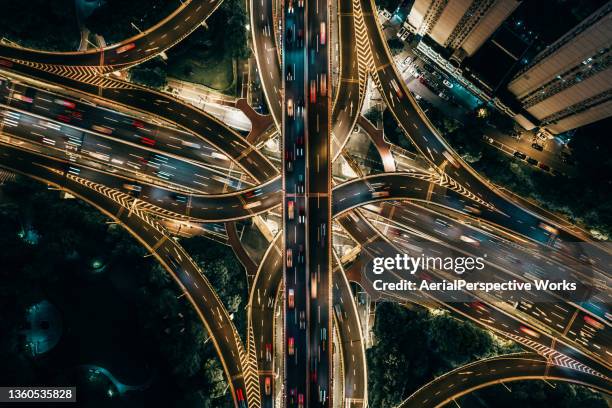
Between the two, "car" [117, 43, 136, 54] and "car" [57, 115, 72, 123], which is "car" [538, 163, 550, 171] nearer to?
"car" [117, 43, 136, 54]

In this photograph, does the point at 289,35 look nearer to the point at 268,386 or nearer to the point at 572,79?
the point at 572,79

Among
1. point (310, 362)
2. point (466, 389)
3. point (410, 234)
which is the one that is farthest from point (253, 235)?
point (466, 389)

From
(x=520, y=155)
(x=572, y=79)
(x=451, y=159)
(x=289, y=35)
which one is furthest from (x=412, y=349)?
(x=289, y=35)

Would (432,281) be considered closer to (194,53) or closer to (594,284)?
(594,284)

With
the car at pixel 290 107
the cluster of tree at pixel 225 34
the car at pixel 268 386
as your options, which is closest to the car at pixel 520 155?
the car at pixel 290 107

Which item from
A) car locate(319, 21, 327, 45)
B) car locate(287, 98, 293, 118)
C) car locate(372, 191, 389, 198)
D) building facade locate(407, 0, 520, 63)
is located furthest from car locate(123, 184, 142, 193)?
building facade locate(407, 0, 520, 63)

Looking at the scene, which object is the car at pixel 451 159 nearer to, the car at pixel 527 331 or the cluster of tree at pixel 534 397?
the car at pixel 527 331
